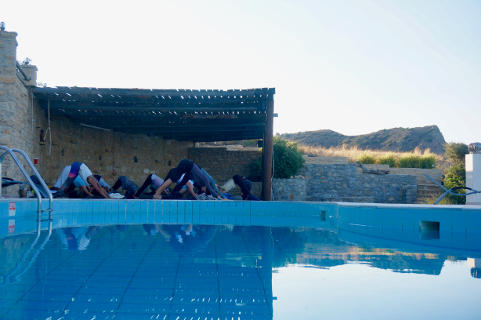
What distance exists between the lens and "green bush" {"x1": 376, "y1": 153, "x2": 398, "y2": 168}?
20336 millimetres

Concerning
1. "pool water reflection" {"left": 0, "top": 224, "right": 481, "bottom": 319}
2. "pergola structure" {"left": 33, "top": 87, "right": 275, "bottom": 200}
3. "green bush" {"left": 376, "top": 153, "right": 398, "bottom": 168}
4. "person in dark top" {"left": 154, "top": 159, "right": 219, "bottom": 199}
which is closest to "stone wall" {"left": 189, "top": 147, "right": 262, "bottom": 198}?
"pergola structure" {"left": 33, "top": 87, "right": 275, "bottom": 200}

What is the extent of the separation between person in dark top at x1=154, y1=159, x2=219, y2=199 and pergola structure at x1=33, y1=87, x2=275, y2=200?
1.74m

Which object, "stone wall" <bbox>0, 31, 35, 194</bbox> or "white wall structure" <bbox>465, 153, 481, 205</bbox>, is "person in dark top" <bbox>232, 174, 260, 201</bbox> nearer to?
"stone wall" <bbox>0, 31, 35, 194</bbox>

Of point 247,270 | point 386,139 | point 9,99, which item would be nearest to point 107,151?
point 9,99

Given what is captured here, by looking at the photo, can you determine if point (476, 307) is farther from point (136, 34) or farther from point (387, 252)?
point (136, 34)

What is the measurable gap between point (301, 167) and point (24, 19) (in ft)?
35.5

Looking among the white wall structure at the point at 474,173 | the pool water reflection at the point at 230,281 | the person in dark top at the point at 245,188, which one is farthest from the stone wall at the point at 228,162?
the pool water reflection at the point at 230,281

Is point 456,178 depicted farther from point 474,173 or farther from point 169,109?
point 169,109

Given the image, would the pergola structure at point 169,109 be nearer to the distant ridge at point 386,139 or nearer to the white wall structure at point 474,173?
the white wall structure at point 474,173

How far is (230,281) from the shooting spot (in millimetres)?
3035

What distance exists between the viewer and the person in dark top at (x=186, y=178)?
29.5 ft

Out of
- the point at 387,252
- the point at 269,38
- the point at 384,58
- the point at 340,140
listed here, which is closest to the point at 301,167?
the point at 269,38

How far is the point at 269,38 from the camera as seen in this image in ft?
50.8

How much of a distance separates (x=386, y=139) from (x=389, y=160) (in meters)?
28.5
